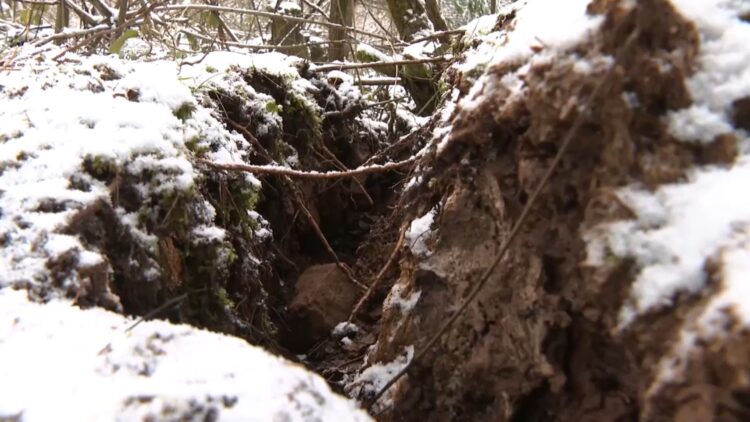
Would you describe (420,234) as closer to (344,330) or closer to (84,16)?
(344,330)

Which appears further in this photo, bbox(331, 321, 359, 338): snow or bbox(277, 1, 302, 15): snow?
bbox(277, 1, 302, 15): snow

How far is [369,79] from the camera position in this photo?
4.30 meters

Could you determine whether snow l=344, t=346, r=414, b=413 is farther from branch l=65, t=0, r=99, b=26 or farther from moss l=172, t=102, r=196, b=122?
branch l=65, t=0, r=99, b=26

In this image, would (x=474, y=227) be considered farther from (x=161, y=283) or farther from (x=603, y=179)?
(x=161, y=283)

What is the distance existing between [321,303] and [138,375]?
6.01ft

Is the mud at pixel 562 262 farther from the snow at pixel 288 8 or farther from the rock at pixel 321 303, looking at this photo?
the snow at pixel 288 8

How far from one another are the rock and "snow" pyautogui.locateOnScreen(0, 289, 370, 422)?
1.62 meters

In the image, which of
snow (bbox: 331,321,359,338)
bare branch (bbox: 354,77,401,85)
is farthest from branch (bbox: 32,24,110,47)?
snow (bbox: 331,321,359,338)

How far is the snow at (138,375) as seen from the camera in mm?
1081

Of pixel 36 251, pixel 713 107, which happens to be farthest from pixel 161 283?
pixel 713 107

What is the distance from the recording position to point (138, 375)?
1203 mm

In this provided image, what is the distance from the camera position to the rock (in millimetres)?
2998

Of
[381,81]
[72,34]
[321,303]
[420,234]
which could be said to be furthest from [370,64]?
[420,234]

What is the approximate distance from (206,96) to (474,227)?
160 cm
